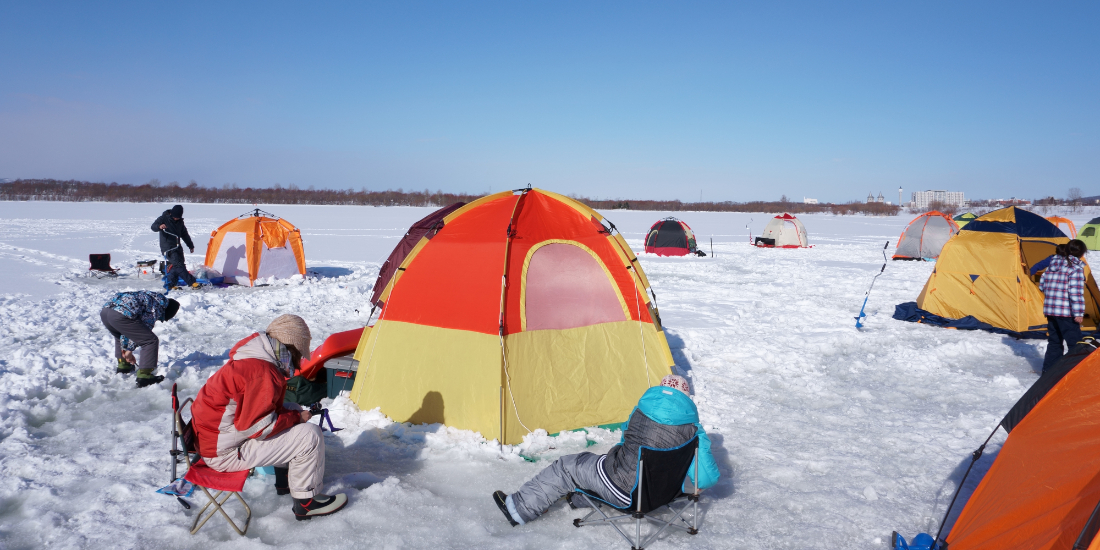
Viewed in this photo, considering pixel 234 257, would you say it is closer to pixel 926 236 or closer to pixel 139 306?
pixel 139 306

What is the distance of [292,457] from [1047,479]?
4.08 m

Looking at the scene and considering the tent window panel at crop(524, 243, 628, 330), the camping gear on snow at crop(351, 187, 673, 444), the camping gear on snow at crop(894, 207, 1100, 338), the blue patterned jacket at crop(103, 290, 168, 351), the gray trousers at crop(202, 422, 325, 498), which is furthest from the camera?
the camping gear on snow at crop(894, 207, 1100, 338)

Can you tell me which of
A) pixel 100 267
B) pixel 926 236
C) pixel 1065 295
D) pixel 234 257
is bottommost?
pixel 100 267

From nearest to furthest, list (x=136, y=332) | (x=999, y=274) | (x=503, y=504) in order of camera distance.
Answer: (x=503, y=504) < (x=136, y=332) < (x=999, y=274)

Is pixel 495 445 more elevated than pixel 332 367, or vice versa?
pixel 332 367

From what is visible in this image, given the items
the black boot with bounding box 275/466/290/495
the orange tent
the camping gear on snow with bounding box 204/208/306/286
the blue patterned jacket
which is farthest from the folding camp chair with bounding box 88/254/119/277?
the orange tent

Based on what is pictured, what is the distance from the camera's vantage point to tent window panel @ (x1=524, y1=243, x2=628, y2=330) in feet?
17.6

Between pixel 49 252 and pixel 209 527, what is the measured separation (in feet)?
62.7

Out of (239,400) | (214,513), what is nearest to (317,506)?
(214,513)

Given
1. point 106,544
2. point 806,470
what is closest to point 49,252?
point 106,544

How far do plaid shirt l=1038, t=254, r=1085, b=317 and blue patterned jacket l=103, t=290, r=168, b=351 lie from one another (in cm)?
950

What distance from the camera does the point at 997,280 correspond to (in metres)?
9.23

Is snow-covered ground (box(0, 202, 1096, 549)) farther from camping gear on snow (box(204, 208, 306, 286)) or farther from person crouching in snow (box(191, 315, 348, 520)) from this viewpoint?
camping gear on snow (box(204, 208, 306, 286))

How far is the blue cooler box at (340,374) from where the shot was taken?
583 cm
